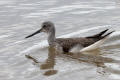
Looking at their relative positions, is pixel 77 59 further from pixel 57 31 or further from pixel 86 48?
pixel 57 31

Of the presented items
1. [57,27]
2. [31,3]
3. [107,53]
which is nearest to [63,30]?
[57,27]

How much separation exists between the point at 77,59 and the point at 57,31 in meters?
2.73

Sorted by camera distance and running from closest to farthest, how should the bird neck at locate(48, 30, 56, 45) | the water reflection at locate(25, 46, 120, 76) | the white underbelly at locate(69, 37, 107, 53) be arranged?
the water reflection at locate(25, 46, 120, 76) < the white underbelly at locate(69, 37, 107, 53) < the bird neck at locate(48, 30, 56, 45)

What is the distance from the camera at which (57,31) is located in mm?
14414

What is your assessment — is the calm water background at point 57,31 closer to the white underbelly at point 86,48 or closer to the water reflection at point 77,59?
the water reflection at point 77,59

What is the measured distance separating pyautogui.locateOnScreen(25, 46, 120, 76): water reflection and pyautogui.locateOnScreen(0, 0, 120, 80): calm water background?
0.17m

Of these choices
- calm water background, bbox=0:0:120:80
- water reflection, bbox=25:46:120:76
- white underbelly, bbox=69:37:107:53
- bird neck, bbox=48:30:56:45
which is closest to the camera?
calm water background, bbox=0:0:120:80

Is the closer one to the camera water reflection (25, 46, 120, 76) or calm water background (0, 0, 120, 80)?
calm water background (0, 0, 120, 80)

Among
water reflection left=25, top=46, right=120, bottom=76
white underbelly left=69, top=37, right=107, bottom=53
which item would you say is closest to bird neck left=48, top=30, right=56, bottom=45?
water reflection left=25, top=46, right=120, bottom=76


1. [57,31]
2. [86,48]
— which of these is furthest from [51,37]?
[86,48]

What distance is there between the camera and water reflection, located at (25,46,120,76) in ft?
36.2

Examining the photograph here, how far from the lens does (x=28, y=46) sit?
42.6ft

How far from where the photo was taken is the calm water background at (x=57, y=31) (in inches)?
414

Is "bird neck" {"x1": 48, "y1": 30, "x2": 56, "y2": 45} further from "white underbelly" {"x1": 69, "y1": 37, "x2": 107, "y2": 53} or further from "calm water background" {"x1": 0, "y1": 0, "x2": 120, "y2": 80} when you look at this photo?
"white underbelly" {"x1": 69, "y1": 37, "x2": 107, "y2": 53}
